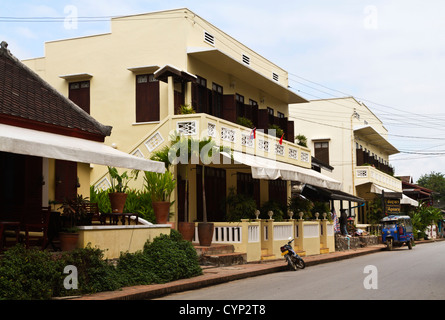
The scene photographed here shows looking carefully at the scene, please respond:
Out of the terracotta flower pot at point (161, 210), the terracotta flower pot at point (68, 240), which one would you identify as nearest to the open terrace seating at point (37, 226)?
the terracotta flower pot at point (68, 240)

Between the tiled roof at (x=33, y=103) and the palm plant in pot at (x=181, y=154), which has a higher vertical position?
the tiled roof at (x=33, y=103)

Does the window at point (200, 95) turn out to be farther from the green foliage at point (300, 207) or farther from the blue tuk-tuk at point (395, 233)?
the blue tuk-tuk at point (395, 233)

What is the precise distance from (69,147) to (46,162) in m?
3.90

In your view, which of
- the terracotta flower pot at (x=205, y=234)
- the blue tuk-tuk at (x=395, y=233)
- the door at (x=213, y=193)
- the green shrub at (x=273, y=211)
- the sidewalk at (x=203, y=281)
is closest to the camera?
the sidewalk at (x=203, y=281)

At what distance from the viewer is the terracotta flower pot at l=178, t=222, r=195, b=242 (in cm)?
1800

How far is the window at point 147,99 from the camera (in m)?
21.0

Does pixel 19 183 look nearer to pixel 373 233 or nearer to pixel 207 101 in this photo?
pixel 207 101

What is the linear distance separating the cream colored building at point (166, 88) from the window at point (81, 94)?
4cm

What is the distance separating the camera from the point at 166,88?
68.5 feet

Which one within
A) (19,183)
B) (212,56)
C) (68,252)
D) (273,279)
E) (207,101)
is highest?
(212,56)

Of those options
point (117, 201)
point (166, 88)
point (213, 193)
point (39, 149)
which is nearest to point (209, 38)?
point (166, 88)
